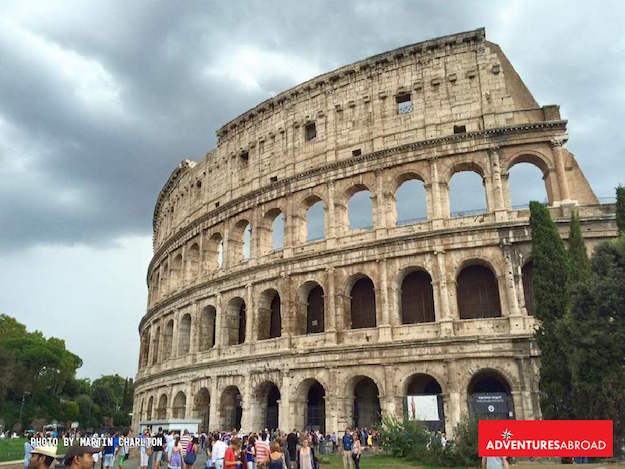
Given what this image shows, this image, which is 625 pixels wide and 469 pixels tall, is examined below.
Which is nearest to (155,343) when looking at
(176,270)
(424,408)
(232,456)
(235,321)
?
(176,270)

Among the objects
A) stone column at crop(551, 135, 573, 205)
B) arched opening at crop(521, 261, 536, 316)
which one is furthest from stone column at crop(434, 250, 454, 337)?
stone column at crop(551, 135, 573, 205)

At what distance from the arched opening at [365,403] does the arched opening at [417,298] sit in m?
3.07

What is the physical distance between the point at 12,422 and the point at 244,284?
3380 centimetres

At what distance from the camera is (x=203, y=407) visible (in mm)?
24969

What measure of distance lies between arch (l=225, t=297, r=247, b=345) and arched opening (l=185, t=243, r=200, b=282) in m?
4.73

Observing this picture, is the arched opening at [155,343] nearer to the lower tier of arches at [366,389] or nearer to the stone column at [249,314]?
the lower tier of arches at [366,389]

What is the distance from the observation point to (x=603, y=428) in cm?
1226

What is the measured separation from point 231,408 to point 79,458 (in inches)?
814

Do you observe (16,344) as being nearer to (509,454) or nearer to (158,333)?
(158,333)

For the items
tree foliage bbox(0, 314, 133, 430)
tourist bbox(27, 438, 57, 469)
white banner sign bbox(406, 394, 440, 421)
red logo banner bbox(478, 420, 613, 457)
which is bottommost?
red logo banner bbox(478, 420, 613, 457)

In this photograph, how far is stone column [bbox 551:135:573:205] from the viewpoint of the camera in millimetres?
19203

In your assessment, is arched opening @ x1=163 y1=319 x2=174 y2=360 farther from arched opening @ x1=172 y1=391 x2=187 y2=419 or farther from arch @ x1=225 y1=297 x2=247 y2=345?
arch @ x1=225 y1=297 x2=247 y2=345

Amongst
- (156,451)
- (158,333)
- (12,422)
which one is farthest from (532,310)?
(12,422)

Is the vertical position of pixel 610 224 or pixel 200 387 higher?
pixel 610 224
